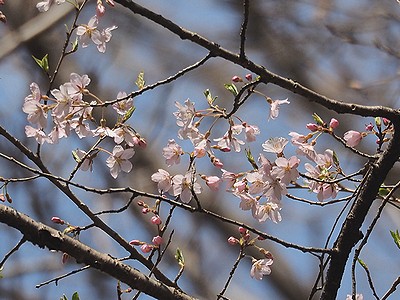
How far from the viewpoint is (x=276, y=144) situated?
3.18ft

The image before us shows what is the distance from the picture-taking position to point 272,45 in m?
3.16

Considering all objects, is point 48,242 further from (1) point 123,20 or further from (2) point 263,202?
(1) point 123,20

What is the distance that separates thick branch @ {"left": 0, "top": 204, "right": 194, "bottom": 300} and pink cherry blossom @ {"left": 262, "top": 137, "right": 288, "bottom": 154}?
262 mm

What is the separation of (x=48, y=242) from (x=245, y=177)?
1.10ft

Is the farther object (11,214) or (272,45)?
(272,45)

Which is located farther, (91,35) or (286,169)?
(91,35)

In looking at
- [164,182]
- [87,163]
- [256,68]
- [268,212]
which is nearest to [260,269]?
[268,212]

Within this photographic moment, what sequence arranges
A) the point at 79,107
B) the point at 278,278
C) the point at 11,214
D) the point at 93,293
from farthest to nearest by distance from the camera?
1. the point at 93,293
2. the point at 278,278
3. the point at 79,107
4. the point at 11,214

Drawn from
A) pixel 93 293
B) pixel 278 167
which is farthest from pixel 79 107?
pixel 93 293

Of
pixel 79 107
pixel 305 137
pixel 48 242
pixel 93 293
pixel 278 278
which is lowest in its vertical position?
pixel 48 242

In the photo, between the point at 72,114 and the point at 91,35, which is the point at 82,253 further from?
the point at 91,35

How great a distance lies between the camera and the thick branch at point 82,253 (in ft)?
2.79

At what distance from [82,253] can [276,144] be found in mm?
340

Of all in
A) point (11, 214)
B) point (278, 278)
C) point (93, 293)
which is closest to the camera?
point (11, 214)
